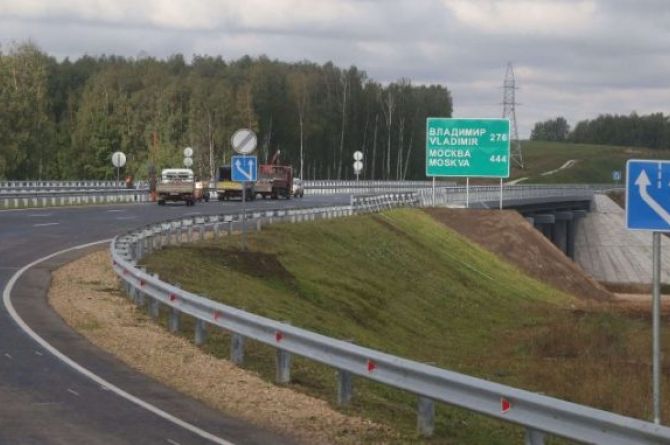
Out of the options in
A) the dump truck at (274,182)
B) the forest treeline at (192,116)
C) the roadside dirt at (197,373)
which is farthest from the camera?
the forest treeline at (192,116)

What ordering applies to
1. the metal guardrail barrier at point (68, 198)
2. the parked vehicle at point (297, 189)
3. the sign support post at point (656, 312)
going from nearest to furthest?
1. the sign support post at point (656, 312)
2. the metal guardrail barrier at point (68, 198)
3. the parked vehicle at point (297, 189)

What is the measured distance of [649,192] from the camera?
988cm

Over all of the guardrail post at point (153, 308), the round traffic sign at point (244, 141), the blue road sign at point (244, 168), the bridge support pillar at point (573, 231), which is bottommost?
the bridge support pillar at point (573, 231)

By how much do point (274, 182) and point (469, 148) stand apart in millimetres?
17732

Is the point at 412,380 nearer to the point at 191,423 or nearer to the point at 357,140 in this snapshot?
the point at 191,423

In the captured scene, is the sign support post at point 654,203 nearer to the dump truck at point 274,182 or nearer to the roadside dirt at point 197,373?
the roadside dirt at point 197,373

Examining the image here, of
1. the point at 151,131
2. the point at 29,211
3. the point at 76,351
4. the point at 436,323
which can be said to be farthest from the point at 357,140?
the point at 76,351

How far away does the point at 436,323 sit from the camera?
125 ft

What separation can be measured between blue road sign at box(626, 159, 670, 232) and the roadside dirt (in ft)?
10.9

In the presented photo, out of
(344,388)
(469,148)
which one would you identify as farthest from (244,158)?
(469,148)

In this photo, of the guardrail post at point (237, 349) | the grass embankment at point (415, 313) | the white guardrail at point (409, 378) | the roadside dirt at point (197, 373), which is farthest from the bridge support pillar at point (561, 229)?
the guardrail post at point (237, 349)

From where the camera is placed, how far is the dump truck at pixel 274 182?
256ft

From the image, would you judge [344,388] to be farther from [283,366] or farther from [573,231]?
[573,231]

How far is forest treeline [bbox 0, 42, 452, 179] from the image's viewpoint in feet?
354
